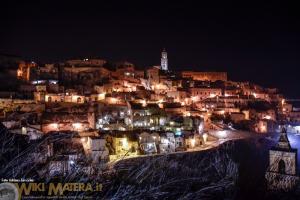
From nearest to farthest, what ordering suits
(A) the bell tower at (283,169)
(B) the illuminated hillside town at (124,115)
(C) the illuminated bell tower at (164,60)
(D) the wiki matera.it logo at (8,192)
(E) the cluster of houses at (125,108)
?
1. (D) the wiki matera.it logo at (8,192)
2. (A) the bell tower at (283,169)
3. (B) the illuminated hillside town at (124,115)
4. (E) the cluster of houses at (125,108)
5. (C) the illuminated bell tower at (164,60)

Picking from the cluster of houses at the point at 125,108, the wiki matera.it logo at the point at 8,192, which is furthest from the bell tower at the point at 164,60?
the wiki matera.it logo at the point at 8,192

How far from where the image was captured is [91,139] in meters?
24.2

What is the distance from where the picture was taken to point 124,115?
33094 millimetres

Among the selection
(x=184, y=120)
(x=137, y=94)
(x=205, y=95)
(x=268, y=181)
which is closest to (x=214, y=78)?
(x=205, y=95)

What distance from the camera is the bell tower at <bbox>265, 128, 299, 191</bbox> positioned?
59.1 ft

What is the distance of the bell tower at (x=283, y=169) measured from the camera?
1802 centimetres

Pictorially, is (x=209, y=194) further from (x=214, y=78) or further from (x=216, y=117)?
(x=214, y=78)

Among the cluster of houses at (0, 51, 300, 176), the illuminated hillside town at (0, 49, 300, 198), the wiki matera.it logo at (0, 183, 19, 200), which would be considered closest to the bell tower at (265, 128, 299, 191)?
the illuminated hillside town at (0, 49, 300, 198)

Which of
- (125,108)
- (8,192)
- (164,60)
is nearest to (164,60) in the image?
(164,60)

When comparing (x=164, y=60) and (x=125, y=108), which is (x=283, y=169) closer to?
(x=125, y=108)

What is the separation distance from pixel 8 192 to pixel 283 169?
14.1m

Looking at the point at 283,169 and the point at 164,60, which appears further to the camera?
the point at 164,60

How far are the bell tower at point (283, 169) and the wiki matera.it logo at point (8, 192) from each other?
1313cm

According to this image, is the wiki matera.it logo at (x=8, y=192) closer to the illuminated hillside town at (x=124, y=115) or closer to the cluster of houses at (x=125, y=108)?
the illuminated hillside town at (x=124, y=115)
